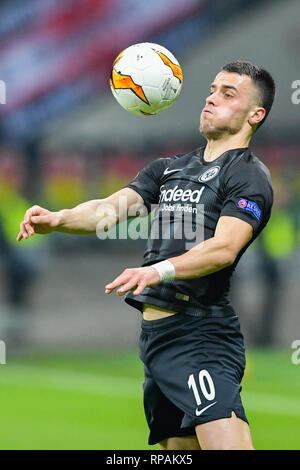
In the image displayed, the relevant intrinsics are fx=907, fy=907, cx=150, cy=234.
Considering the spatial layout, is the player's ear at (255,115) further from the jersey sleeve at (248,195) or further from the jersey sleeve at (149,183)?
the jersey sleeve at (149,183)

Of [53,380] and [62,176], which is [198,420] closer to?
[53,380]

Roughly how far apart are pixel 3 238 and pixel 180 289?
10879mm

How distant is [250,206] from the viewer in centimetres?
452

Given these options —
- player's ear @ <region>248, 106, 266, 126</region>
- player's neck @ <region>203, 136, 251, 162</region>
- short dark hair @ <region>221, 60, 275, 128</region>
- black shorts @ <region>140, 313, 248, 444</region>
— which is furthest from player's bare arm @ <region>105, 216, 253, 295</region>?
short dark hair @ <region>221, 60, 275, 128</region>

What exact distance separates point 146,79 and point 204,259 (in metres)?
1.29

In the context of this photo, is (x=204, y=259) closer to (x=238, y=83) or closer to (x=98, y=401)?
(x=238, y=83)

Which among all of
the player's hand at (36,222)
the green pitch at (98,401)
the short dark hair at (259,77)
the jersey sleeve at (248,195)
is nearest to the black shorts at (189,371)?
the jersey sleeve at (248,195)

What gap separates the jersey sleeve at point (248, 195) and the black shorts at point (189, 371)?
59cm

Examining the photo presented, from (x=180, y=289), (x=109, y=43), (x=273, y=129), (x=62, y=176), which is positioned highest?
(x=109, y=43)

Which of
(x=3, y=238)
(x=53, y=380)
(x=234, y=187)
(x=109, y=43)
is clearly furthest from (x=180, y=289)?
(x=109, y=43)

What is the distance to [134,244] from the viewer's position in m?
18.2

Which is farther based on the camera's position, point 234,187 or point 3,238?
point 3,238

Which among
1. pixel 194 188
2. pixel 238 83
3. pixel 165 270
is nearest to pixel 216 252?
pixel 165 270

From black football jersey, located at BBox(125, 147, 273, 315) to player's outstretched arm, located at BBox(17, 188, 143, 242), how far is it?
243mm
